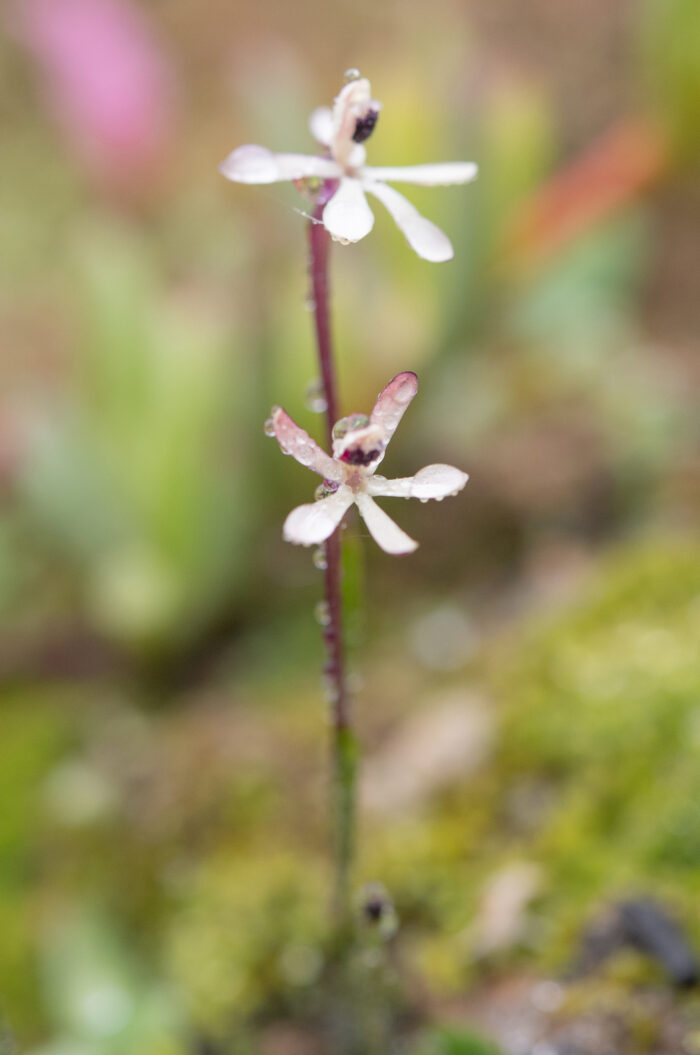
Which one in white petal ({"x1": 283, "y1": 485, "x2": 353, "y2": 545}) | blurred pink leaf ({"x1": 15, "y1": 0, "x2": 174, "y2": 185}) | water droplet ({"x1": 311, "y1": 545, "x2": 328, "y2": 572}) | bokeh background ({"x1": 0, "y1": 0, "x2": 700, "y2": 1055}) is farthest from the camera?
blurred pink leaf ({"x1": 15, "y1": 0, "x2": 174, "y2": 185})

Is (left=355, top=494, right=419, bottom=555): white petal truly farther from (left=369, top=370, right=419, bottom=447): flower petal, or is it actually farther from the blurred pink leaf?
the blurred pink leaf

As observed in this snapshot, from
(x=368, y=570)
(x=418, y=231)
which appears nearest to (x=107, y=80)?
(x=368, y=570)

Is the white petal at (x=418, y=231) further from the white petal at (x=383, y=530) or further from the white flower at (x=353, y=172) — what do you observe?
the white petal at (x=383, y=530)

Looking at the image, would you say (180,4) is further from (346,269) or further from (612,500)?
(612,500)

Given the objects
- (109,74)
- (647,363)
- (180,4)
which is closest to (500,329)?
(647,363)

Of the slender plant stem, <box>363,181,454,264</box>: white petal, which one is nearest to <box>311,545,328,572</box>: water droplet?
the slender plant stem
